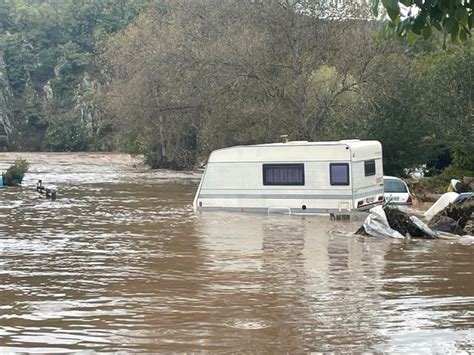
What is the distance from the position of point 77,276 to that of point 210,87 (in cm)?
2981

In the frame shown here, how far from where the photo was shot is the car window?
94.3 feet

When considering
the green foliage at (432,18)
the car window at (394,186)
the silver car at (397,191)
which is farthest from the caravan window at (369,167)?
the green foliage at (432,18)

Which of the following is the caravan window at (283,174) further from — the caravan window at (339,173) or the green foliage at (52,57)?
the green foliage at (52,57)

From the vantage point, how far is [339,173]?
24734mm

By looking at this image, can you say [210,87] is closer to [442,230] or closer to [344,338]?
[442,230]

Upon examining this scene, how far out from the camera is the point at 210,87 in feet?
143

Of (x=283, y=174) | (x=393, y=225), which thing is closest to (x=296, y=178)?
Answer: (x=283, y=174)

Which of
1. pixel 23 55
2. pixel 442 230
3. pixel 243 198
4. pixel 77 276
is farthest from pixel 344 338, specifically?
pixel 23 55

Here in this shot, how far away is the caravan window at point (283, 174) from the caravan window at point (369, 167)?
2.03 m

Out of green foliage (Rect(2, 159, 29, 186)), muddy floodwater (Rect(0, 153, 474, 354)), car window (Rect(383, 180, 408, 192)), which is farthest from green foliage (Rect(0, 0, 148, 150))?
muddy floodwater (Rect(0, 153, 474, 354))

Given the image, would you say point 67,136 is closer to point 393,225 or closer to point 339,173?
point 339,173

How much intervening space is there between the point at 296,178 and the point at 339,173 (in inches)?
61.8

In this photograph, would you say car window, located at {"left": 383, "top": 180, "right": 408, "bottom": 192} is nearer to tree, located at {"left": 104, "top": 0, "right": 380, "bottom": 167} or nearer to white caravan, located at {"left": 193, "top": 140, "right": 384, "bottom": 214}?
white caravan, located at {"left": 193, "top": 140, "right": 384, "bottom": 214}

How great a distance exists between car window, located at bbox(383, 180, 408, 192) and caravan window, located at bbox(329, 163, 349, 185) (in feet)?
14.7
